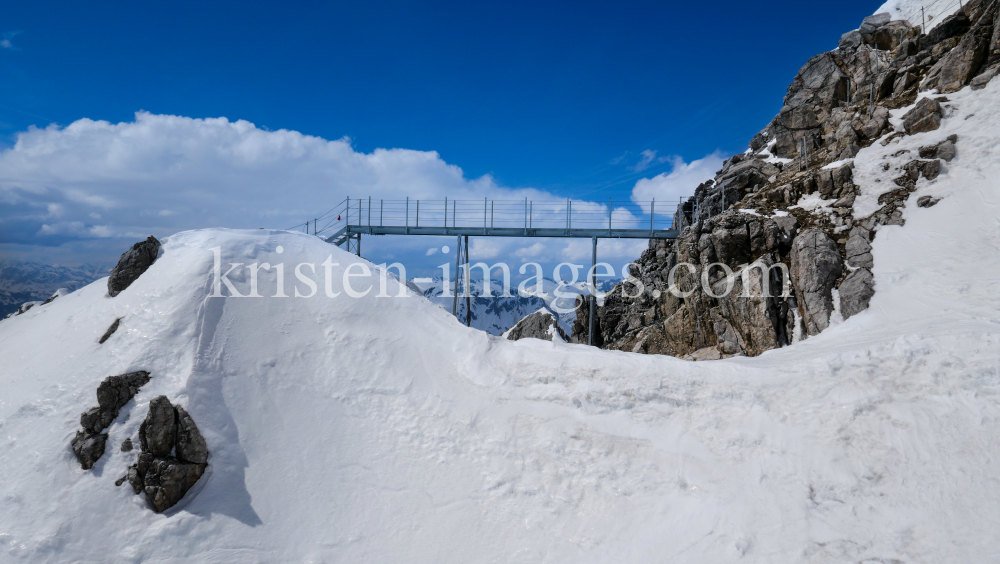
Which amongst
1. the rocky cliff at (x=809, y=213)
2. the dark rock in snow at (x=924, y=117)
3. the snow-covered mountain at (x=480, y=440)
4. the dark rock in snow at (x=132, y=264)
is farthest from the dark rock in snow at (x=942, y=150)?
the dark rock in snow at (x=132, y=264)

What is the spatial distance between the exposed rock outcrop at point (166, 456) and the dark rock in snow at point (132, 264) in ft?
19.7

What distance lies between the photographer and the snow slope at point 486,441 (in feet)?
23.6

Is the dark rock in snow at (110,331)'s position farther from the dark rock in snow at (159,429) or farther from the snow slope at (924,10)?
the snow slope at (924,10)

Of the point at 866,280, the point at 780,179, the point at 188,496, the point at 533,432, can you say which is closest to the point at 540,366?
the point at 533,432

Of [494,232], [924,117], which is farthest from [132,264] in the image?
[924,117]

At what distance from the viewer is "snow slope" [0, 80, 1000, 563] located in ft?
23.6

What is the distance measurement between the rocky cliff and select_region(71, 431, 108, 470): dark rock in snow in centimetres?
2163

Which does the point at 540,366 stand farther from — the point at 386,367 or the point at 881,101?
the point at 881,101

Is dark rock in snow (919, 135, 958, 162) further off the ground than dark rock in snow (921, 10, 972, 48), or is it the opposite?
dark rock in snow (921, 10, 972, 48)

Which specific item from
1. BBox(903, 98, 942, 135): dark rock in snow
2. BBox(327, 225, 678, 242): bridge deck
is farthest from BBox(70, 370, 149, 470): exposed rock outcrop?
BBox(903, 98, 942, 135): dark rock in snow

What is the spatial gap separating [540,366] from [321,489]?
5292mm

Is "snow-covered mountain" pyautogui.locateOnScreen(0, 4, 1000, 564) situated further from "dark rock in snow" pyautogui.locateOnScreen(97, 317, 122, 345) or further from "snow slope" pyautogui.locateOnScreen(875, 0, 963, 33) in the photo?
"snow slope" pyautogui.locateOnScreen(875, 0, 963, 33)

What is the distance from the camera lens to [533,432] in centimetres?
929

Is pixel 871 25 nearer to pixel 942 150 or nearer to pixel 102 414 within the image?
pixel 942 150
